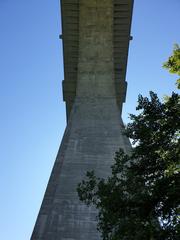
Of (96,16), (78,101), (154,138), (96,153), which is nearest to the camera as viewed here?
(154,138)

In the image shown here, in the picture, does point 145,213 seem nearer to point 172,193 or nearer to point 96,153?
point 172,193

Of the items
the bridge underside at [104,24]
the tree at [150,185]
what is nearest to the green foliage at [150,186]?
the tree at [150,185]

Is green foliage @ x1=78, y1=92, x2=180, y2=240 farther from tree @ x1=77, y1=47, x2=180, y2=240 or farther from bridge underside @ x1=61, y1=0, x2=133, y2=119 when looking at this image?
bridge underside @ x1=61, y1=0, x2=133, y2=119

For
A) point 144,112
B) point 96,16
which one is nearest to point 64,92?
point 96,16

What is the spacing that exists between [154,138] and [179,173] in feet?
3.00

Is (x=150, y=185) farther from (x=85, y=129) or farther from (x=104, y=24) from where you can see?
(x=104, y=24)

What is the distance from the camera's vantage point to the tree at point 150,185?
7.00 m

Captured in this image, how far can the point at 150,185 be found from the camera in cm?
752

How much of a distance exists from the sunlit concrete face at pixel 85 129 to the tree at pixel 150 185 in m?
2.09

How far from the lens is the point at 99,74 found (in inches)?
749

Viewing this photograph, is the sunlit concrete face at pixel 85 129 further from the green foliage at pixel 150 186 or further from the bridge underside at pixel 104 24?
the green foliage at pixel 150 186

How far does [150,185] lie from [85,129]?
9465 millimetres

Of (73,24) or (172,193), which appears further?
(73,24)

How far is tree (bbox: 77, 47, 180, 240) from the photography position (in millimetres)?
7000
